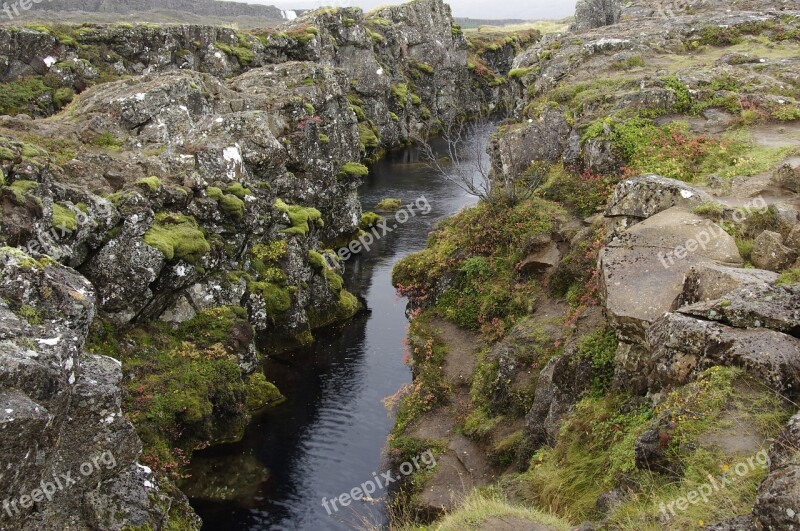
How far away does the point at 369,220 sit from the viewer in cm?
6034

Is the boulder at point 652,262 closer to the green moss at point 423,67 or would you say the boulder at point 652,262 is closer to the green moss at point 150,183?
the green moss at point 150,183

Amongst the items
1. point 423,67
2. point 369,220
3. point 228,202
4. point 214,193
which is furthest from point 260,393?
point 423,67

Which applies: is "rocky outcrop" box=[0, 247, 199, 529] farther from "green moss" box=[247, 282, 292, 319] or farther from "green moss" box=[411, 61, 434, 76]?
"green moss" box=[411, 61, 434, 76]

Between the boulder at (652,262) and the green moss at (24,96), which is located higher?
the green moss at (24,96)

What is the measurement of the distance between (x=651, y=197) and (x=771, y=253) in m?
5.08

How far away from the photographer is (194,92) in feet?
133

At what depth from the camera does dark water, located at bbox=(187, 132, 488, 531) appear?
999 inches

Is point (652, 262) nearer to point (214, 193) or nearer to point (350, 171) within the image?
point (214, 193)

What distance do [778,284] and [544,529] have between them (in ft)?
25.9

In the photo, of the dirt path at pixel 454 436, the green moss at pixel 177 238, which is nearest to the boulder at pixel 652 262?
the dirt path at pixel 454 436

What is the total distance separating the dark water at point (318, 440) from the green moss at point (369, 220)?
46.4 ft

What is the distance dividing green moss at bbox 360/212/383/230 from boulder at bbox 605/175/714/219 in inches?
1539

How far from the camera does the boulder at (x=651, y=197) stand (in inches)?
833

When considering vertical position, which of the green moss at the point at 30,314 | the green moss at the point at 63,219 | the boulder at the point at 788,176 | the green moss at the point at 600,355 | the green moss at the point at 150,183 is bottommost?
the green moss at the point at 600,355
